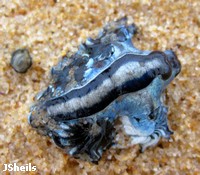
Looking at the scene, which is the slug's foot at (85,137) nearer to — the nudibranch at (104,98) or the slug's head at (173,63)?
the nudibranch at (104,98)

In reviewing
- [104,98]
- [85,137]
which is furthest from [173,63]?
[85,137]

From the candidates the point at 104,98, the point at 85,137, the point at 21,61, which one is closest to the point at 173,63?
Result: the point at 104,98

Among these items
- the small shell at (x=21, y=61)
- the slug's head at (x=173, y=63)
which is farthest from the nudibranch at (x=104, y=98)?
the small shell at (x=21, y=61)

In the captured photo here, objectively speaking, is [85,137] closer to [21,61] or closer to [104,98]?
[104,98]

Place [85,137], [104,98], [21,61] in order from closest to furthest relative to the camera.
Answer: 1. [104,98]
2. [85,137]
3. [21,61]

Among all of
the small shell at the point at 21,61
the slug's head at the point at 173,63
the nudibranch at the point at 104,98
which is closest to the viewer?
the nudibranch at the point at 104,98

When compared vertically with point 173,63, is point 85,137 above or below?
below

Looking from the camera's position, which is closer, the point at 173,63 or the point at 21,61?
the point at 173,63

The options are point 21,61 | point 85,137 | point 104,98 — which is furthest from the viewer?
point 21,61
